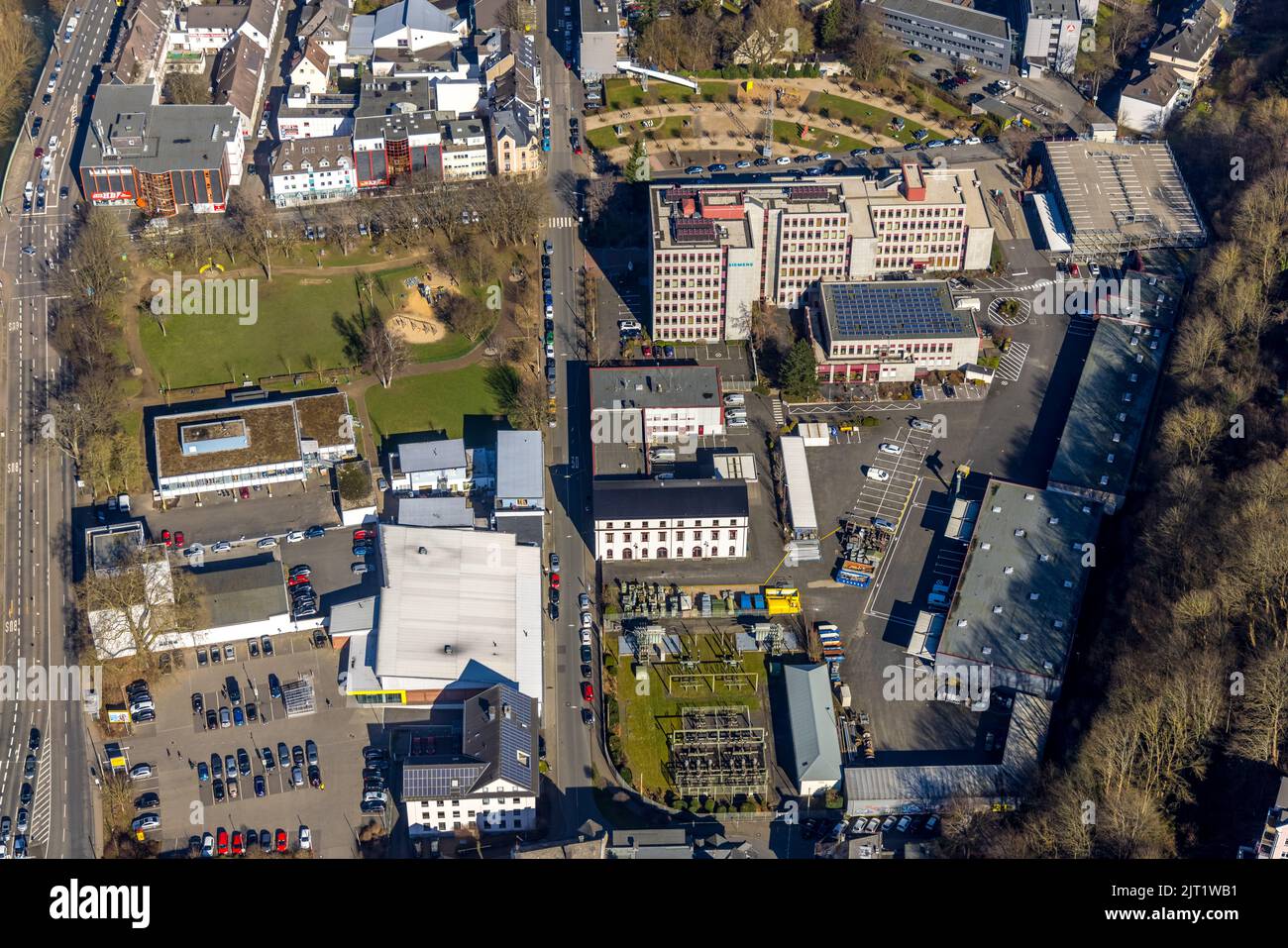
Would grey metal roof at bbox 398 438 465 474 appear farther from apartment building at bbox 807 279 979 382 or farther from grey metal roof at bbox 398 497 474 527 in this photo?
apartment building at bbox 807 279 979 382

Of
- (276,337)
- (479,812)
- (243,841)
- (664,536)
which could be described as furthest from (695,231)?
(243,841)

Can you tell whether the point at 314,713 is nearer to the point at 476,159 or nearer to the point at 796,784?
the point at 796,784

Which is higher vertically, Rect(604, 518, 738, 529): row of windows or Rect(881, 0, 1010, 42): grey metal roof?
Rect(881, 0, 1010, 42): grey metal roof

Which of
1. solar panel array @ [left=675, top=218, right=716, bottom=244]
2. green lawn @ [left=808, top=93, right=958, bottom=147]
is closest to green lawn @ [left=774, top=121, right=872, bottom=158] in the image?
green lawn @ [left=808, top=93, right=958, bottom=147]

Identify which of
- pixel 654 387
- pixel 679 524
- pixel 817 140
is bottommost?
pixel 679 524

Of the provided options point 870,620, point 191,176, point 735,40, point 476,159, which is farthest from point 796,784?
point 735,40

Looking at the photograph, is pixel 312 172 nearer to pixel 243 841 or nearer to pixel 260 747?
pixel 260 747
